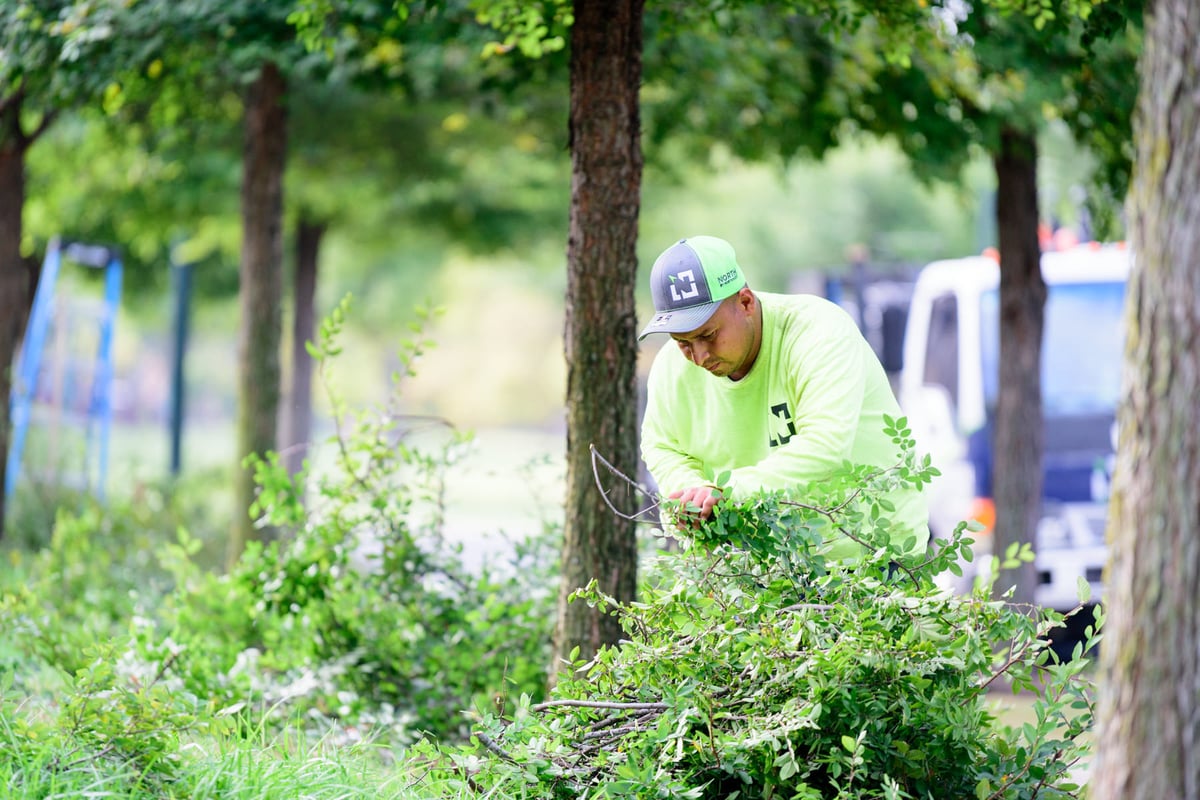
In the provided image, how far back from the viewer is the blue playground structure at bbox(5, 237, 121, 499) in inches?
461

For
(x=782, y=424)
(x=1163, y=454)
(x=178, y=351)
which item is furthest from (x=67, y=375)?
(x=1163, y=454)

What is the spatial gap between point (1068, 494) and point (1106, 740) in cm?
782

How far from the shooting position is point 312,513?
5.27 metres

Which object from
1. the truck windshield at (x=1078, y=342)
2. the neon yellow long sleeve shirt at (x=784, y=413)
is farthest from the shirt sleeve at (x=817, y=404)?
the truck windshield at (x=1078, y=342)

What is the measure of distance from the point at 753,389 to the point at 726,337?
0.22 metres

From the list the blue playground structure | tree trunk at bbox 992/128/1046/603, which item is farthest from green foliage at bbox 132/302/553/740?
the blue playground structure

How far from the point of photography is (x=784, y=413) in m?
3.88

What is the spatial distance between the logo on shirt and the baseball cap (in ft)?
1.16

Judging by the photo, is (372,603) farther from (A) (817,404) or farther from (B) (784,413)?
(A) (817,404)

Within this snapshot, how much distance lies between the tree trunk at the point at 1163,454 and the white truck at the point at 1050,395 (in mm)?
7212

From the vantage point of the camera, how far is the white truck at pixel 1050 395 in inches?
382

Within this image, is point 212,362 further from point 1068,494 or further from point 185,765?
point 185,765

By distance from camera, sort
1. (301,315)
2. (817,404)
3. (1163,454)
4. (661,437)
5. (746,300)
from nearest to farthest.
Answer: (1163,454), (817,404), (746,300), (661,437), (301,315)

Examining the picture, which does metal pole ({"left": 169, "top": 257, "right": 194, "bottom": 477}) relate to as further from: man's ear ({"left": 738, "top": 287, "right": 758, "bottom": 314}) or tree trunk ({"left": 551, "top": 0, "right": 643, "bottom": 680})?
man's ear ({"left": 738, "top": 287, "right": 758, "bottom": 314})
